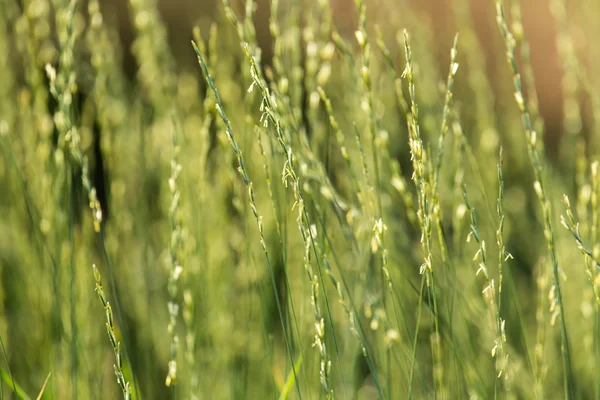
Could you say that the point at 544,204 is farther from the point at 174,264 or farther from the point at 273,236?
the point at 273,236

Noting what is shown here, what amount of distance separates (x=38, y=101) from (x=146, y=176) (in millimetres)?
585

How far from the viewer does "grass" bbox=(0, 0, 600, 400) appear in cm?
90

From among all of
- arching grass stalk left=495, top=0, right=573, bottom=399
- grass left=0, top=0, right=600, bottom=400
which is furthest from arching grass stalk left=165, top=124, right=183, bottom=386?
arching grass stalk left=495, top=0, right=573, bottom=399

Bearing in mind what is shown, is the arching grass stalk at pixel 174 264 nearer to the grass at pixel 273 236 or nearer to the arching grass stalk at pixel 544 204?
the grass at pixel 273 236

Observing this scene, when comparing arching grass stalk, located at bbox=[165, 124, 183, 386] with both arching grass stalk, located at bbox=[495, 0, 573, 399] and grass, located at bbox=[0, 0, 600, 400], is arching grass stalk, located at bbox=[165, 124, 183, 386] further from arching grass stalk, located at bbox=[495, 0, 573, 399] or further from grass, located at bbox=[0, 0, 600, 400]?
arching grass stalk, located at bbox=[495, 0, 573, 399]

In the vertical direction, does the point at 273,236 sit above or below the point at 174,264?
above

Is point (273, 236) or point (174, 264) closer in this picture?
point (174, 264)

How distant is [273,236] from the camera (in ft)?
5.51

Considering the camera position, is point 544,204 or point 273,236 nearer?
point 544,204

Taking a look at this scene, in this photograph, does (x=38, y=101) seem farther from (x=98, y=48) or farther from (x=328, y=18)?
(x=328, y=18)

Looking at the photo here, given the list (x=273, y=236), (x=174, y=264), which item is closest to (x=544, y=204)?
(x=174, y=264)

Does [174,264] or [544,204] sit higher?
[544,204]

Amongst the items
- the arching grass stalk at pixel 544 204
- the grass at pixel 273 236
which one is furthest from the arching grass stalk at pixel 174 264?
the arching grass stalk at pixel 544 204

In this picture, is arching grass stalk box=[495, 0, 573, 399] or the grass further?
the grass
